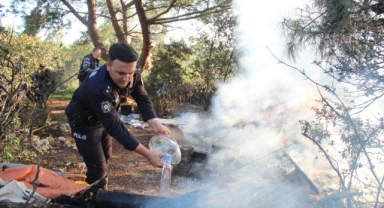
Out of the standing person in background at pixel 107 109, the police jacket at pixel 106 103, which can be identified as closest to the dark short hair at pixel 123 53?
the standing person in background at pixel 107 109

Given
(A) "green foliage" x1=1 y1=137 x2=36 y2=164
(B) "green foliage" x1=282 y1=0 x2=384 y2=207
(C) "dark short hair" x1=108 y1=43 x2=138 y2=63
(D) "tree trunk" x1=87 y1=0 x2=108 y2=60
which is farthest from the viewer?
(D) "tree trunk" x1=87 y1=0 x2=108 y2=60

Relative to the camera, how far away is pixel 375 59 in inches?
112

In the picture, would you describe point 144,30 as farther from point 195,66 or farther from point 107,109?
point 107,109

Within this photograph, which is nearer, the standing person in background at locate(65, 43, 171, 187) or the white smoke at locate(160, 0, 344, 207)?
the standing person in background at locate(65, 43, 171, 187)

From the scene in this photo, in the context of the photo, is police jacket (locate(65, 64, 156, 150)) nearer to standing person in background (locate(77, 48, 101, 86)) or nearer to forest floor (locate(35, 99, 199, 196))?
forest floor (locate(35, 99, 199, 196))

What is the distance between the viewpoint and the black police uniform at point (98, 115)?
267 cm

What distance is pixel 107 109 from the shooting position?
2660 mm

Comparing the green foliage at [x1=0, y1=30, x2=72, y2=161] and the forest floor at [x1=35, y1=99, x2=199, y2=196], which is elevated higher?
the green foliage at [x1=0, y1=30, x2=72, y2=161]

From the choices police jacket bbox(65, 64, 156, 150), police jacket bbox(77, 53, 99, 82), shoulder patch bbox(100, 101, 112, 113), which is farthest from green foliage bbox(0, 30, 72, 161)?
police jacket bbox(77, 53, 99, 82)

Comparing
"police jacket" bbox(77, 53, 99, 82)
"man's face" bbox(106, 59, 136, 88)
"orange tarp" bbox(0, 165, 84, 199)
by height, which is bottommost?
"orange tarp" bbox(0, 165, 84, 199)

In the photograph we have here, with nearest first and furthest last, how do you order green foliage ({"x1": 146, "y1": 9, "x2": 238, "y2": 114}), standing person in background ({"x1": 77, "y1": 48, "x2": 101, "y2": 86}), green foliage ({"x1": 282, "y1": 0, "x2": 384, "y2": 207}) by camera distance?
green foliage ({"x1": 282, "y1": 0, "x2": 384, "y2": 207}) → standing person in background ({"x1": 77, "y1": 48, "x2": 101, "y2": 86}) → green foliage ({"x1": 146, "y1": 9, "x2": 238, "y2": 114})

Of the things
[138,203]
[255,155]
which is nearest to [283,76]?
[255,155]

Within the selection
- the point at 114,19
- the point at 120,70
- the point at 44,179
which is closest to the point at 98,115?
the point at 120,70

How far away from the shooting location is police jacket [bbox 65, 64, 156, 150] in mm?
2662
